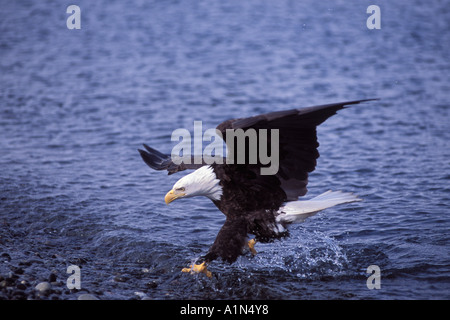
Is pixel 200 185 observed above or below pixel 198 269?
above

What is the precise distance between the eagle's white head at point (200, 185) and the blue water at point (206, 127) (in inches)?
29.0

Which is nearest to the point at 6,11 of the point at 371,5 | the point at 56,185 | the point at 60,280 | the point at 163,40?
the point at 163,40

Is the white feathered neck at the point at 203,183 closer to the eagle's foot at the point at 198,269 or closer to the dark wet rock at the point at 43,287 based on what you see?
the eagle's foot at the point at 198,269

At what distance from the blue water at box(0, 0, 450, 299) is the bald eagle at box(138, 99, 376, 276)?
374mm

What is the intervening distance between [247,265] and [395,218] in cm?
174

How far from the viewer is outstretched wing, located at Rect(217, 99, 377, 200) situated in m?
4.52

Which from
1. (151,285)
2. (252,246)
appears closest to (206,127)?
(252,246)

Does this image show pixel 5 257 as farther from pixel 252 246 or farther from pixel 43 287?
pixel 252 246

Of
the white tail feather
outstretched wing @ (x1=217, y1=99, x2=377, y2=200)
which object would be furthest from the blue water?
outstretched wing @ (x1=217, y1=99, x2=377, y2=200)

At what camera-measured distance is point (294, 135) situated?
5.05m

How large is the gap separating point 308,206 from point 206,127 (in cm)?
450

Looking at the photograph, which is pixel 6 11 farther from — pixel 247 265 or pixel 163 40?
pixel 247 265

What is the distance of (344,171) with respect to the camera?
7871 mm
